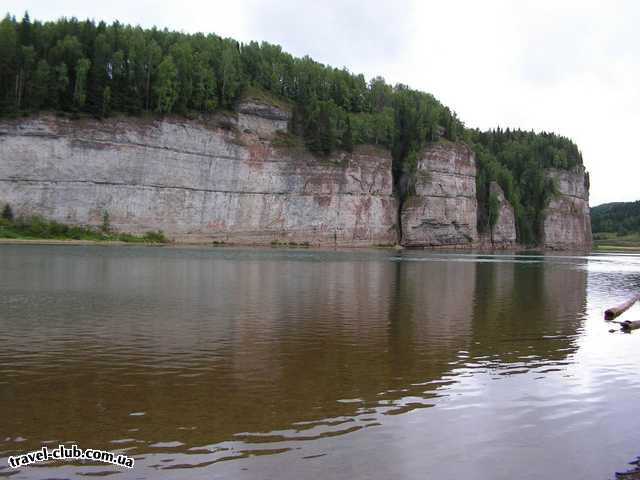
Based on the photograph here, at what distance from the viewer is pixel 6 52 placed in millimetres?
75062

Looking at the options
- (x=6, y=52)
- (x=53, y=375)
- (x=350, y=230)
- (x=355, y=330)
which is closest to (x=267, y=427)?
(x=53, y=375)

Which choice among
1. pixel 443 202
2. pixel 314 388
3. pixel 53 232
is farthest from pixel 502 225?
pixel 314 388

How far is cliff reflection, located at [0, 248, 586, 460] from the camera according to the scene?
8406 mm

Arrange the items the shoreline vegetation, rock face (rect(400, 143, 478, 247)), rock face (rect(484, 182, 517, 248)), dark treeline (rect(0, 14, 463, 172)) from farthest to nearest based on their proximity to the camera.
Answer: rock face (rect(484, 182, 517, 248))
rock face (rect(400, 143, 478, 247))
dark treeline (rect(0, 14, 463, 172))
the shoreline vegetation

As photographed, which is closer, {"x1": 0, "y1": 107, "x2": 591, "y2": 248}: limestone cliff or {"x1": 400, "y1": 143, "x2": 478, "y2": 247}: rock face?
{"x1": 0, "y1": 107, "x2": 591, "y2": 248}: limestone cliff

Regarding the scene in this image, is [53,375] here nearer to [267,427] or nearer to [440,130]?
[267,427]

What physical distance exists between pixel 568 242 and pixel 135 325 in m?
139

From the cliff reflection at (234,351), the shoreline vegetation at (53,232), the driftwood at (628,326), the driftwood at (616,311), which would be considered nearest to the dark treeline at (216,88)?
the shoreline vegetation at (53,232)

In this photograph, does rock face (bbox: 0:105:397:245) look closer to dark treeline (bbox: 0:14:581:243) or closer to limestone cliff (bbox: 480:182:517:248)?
dark treeline (bbox: 0:14:581:243)

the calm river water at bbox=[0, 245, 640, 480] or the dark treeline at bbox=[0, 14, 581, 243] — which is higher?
the dark treeline at bbox=[0, 14, 581, 243]

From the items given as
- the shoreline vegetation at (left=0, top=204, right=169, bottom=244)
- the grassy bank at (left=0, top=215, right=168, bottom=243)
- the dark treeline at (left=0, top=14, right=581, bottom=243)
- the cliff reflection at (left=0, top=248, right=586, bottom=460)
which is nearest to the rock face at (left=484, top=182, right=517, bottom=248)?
the dark treeline at (left=0, top=14, right=581, bottom=243)

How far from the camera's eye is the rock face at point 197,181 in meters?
71.7

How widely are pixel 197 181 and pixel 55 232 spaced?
20.7 m

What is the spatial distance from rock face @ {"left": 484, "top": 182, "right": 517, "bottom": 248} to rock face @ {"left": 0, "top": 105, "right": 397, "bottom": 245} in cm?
2852
